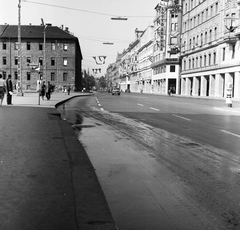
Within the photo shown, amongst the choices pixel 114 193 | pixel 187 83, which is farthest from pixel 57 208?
pixel 187 83

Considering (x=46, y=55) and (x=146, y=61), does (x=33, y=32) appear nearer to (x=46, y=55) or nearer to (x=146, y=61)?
(x=46, y=55)

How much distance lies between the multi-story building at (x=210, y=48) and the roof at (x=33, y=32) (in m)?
30.6

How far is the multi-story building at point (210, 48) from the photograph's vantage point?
154ft

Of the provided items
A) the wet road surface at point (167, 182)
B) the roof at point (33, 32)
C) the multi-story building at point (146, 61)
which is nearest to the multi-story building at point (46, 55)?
the roof at point (33, 32)

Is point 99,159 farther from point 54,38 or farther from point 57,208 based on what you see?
point 54,38

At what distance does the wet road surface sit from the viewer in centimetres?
353

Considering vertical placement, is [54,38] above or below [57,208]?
above

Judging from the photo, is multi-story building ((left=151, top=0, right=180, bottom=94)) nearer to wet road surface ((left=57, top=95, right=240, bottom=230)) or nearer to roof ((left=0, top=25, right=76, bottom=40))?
roof ((left=0, top=25, right=76, bottom=40))

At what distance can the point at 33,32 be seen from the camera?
283 feet

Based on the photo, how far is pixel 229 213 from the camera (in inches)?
144

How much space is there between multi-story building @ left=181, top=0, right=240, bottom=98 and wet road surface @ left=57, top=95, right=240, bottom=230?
37.9 m

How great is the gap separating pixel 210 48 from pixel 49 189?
5540 cm

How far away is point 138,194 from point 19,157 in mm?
2729

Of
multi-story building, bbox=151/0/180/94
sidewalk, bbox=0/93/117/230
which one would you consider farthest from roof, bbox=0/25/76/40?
sidewalk, bbox=0/93/117/230
